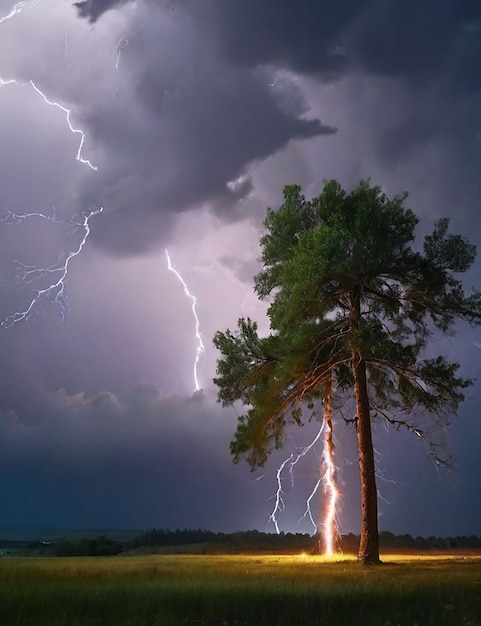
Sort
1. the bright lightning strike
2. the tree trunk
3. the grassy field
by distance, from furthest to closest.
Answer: the bright lightning strike → the tree trunk → the grassy field

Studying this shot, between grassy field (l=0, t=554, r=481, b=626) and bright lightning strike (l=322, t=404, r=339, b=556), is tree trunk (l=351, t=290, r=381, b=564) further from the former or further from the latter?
grassy field (l=0, t=554, r=481, b=626)

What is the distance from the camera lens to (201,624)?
708cm

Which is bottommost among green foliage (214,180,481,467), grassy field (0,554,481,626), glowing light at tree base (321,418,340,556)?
grassy field (0,554,481,626)

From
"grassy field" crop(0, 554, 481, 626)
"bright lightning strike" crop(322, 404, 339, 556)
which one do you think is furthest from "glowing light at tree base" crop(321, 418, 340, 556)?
"grassy field" crop(0, 554, 481, 626)

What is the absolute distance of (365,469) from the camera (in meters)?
20.9

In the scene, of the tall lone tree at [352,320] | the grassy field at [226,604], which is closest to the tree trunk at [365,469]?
the tall lone tree at [352,320]

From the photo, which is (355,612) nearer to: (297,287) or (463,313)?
(297,287)

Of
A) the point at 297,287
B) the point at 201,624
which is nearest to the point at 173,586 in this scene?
the point at 201,624

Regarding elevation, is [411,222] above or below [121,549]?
above

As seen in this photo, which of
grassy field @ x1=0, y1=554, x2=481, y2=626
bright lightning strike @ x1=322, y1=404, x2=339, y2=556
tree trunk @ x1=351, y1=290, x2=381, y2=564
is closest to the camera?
grassy field @ x1=0, y1=554, x2=481, y2=626

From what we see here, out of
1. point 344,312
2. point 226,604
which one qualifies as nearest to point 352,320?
point 344,312

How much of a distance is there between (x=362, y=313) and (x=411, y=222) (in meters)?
3.46

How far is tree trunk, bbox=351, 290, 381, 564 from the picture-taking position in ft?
66.9

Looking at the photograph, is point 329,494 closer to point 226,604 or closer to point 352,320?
point 352,320
